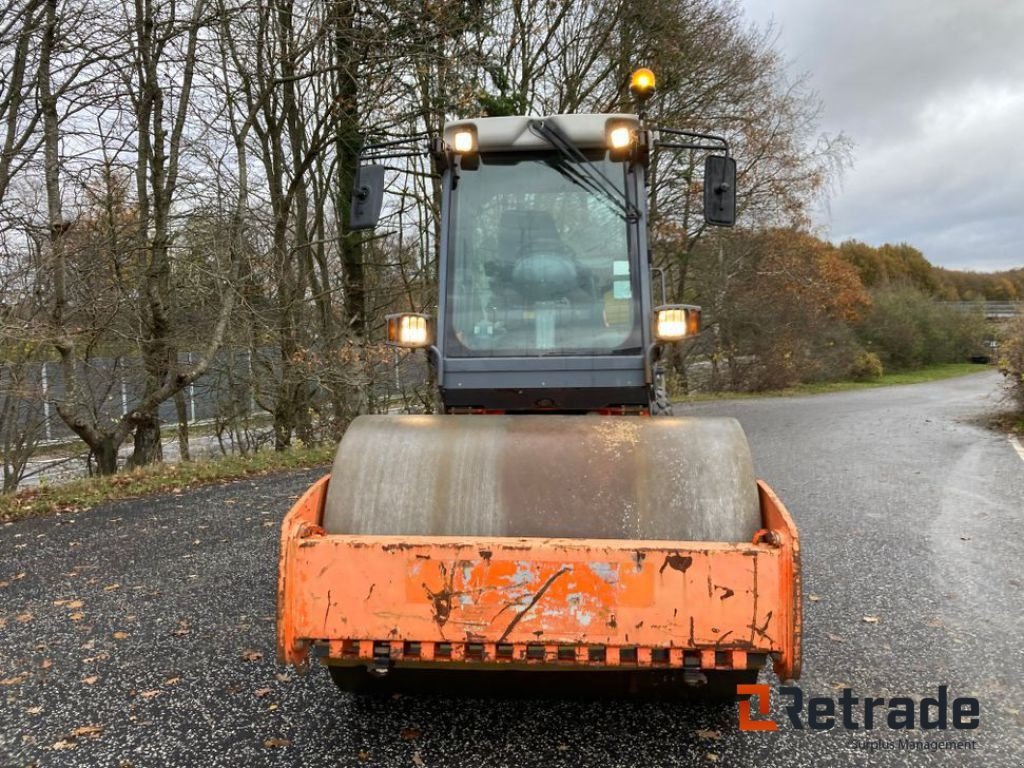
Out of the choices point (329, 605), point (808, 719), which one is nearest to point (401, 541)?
point (329, 605)

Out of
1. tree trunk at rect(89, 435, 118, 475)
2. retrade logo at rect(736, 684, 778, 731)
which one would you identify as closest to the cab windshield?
retrade logo at rect(736, 684, 778, 731)

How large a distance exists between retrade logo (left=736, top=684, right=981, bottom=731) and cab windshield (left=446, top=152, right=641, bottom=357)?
175 cm

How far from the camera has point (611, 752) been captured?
2.71 m

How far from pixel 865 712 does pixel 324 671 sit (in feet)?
8.22

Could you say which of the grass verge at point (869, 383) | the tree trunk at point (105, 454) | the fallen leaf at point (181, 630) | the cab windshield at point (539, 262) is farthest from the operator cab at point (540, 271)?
the grass verge at point (869, 383)

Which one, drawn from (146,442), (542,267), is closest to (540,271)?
(542,267)

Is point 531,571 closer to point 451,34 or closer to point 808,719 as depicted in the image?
point 808,719

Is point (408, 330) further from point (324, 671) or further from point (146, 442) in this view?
point (146, 442)

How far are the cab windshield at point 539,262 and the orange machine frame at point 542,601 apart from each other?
4.93 feet

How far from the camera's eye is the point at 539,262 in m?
3.71

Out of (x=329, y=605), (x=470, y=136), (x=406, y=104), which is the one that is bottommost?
(x=329, y=605)

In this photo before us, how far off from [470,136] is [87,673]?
3.32 meters

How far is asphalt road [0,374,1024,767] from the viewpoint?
2764 mm

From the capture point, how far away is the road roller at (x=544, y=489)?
221 centimetres
